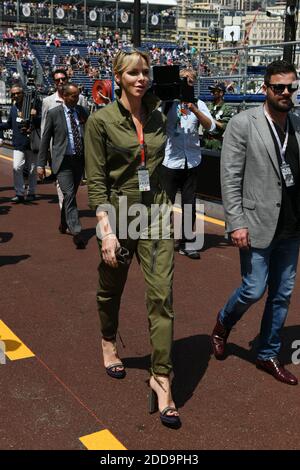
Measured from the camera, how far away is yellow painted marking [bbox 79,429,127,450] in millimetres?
2928

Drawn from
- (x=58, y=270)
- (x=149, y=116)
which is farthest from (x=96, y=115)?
(x=58, y=270)

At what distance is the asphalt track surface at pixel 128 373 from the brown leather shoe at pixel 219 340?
6 cm

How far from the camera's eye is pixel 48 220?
8.11 meters

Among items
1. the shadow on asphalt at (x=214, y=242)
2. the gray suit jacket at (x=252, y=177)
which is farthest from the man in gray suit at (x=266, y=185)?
the shadow on asphalt at (x=214, y=242)

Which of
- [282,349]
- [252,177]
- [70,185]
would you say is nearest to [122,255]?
[252,177]

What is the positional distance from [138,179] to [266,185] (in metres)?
0.76

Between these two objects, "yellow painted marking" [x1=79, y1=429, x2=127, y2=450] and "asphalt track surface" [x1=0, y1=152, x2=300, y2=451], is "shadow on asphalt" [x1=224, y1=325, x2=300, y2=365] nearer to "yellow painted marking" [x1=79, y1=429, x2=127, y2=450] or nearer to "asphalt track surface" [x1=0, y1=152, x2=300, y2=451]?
"asphalt track surface" [x1=0, y1=152, x2=300, y2=451]

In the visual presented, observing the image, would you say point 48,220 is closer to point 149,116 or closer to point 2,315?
point 2,315

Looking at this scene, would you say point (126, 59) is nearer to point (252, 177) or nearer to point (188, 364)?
point (252, 177)

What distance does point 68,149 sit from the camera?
22.0 feet

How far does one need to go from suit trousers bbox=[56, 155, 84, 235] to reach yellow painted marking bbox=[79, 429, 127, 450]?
3848mm

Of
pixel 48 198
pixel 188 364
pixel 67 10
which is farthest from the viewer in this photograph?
pixel 67 10

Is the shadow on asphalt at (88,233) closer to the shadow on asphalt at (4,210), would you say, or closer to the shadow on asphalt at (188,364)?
the shadow on asphalt at (4,210)

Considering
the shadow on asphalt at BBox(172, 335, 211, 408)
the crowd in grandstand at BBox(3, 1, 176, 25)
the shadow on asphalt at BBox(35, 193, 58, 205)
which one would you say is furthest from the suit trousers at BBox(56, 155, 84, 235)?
the crowd in grandstand at BBox(3, 1, 176, 25)
